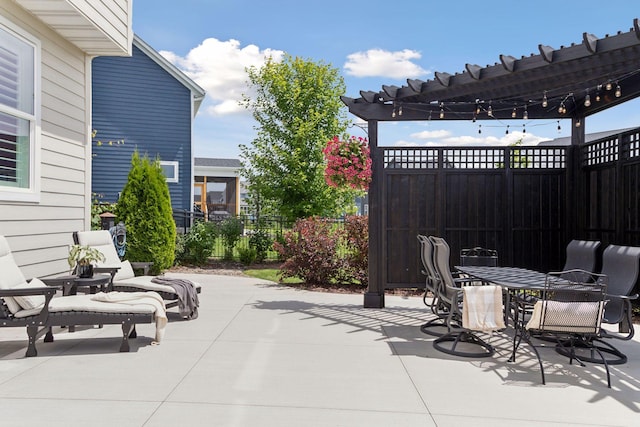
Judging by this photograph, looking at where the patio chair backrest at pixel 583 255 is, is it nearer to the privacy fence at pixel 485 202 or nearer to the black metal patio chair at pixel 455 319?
the privacy fence at pixel 485 202

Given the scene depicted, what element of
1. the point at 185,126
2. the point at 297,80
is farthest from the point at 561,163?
the point at 185,126

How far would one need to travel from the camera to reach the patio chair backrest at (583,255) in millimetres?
6164

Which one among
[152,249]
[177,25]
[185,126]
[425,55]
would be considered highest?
[177,25]

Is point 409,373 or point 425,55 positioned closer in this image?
point 409,373

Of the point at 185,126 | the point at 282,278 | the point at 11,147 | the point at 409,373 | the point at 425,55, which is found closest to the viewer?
the point at 409,373

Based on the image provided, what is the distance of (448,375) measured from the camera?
13.7 ft

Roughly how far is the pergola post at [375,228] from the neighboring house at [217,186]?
13.3 meters

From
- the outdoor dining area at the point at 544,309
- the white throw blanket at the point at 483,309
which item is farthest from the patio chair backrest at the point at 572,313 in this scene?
the white throw blanket at the point at 483,309

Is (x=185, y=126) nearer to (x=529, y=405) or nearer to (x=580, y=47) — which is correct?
(x=580, y=47)

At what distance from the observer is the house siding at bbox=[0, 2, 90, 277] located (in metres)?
5.68

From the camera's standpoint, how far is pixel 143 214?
1031cm

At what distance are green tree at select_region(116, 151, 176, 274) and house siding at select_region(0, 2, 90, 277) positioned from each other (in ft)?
9.48

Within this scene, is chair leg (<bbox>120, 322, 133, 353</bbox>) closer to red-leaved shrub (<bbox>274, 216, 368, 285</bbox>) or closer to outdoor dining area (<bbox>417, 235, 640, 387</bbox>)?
outdoor dining area (<bbox>417, 235, 640, 387</bbox>)

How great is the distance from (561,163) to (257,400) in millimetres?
6675
